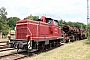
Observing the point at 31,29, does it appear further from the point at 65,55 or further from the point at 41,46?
the point at 65,55

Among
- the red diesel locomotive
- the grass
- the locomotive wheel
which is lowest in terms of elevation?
the grass

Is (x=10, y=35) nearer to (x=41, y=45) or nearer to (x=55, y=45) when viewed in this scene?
(x=41, y=45)

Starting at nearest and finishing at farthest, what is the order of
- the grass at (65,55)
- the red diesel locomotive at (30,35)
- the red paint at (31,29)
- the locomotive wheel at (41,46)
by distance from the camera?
1. the grass at (65,55)
2. the red diesel locomotive at (30,35)
3. the red paint at (31,29)
4. the locomotive wheel at (41,46)

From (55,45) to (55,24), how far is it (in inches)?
116

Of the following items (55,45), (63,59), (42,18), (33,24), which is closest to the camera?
(63,59)

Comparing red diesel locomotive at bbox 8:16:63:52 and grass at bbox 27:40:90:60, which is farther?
red diesel locomotive at bbox 8:16:63:52

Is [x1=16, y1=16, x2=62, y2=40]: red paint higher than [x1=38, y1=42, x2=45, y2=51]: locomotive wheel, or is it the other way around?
[x1=16, y1=16, x2=62, y2=40]: red paint

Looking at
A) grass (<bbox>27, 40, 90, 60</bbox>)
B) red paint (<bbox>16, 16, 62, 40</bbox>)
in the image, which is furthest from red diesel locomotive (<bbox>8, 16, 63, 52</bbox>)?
grass (<bbox>27, 40, 90, 60</bbox>)

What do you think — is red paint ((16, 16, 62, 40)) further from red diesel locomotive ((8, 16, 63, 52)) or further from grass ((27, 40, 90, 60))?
grass ((27, 40, 90, 60))

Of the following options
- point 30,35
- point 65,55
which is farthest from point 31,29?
point 65,55

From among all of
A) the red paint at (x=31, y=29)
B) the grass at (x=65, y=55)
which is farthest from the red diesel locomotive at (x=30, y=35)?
the grass at (x=65, y=55)

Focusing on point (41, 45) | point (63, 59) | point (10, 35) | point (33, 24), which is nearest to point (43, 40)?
point (41, 45)

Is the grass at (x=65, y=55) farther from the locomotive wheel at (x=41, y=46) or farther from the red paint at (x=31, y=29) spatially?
the red paint at (x=31, y=29)

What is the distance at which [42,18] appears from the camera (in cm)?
1662
